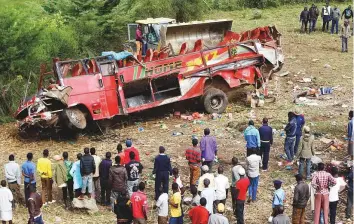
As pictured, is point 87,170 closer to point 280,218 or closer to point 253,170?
point 253,170

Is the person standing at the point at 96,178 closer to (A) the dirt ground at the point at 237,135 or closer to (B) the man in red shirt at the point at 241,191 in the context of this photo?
(A) the dirt ground at the point at 237,135

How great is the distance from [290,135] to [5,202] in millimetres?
5696

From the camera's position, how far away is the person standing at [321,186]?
9039 millimetres

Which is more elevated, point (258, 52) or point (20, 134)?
point (258, 52)

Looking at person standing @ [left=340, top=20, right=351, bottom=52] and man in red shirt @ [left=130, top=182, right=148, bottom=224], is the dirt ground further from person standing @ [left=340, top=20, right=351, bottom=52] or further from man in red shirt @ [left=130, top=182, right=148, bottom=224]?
man in red shirt @ [left=130, top=182, right=148, bottom=224]

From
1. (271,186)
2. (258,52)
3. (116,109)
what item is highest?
(258,52)

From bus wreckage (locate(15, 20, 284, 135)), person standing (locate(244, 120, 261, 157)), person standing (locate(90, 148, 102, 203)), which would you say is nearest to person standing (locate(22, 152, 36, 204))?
person standing (locate(90, 148, 102, 203))

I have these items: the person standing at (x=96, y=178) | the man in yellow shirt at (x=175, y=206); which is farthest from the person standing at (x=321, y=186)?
the person standing at (x=96, y=178)

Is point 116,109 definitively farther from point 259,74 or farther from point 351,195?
point 351,195

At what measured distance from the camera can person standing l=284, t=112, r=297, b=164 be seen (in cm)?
1168

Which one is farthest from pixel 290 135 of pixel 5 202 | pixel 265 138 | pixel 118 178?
pixel 5 202

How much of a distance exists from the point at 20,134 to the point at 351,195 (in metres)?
8.05

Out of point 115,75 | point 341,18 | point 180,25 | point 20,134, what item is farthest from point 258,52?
point 341,18

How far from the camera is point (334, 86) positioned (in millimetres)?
17391
